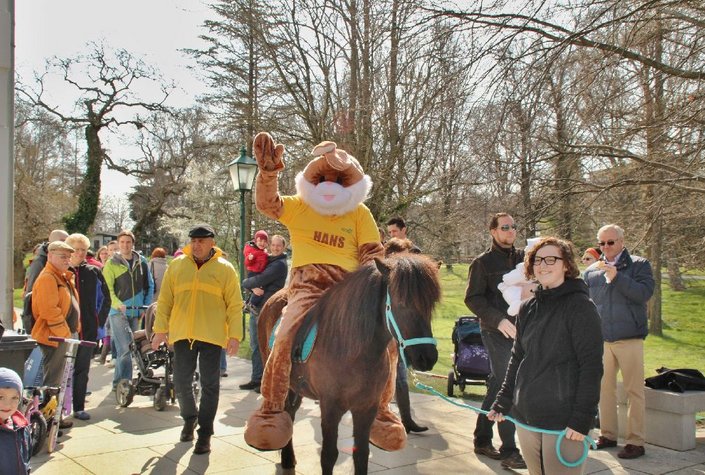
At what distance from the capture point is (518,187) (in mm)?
9688

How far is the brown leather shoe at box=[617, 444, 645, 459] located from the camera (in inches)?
214

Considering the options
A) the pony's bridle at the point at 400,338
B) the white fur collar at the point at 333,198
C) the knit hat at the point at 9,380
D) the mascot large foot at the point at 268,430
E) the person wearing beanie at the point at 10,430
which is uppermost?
the white fur collar at the point at 333,198

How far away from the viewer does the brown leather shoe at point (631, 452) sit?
5.45 metres

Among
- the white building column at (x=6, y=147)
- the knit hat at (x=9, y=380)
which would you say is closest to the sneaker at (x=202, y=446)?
the white building column at (x=6, y=147)

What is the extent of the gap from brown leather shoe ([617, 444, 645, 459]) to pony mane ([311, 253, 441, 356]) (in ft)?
9.57

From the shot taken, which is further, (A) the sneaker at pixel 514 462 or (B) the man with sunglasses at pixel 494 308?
(B) the man with sunglasses at pixel 494 308

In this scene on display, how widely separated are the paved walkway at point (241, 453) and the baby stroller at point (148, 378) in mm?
217

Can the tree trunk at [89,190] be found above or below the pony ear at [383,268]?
above

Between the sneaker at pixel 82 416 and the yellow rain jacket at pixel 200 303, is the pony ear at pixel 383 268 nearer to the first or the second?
the yellow rain jacket at pixel 200 303

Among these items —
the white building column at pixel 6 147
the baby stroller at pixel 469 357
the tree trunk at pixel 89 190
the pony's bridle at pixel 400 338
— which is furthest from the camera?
the tree trunk at pixel 89 190

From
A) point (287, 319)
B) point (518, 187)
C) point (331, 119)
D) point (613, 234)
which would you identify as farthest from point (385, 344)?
point (331, 119)

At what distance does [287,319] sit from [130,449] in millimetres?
2270

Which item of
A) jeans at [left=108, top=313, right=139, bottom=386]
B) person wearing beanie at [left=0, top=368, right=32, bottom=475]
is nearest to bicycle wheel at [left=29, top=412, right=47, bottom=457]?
person wearing beanie at [left=0, top=368, right=32, bottom=475]

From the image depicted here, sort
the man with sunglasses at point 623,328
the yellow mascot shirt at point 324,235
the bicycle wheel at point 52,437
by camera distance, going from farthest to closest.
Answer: the man with sunglasses at point 623,328 → the bicycle wheel at point 52,437 → the yellow mascot shirt at point 324,235
